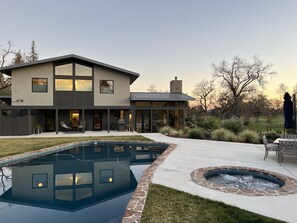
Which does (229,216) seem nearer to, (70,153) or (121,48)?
(70,153)

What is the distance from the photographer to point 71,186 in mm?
6172

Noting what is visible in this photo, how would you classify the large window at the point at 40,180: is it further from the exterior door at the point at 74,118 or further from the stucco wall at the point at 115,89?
the exterior door at the point at 74,118

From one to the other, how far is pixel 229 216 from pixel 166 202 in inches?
49.5

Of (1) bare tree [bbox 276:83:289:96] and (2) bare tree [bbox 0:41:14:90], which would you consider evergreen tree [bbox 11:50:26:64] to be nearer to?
(2) bare tree [bbox 0:41:14:90]

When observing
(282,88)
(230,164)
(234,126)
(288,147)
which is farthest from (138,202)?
(282,88)

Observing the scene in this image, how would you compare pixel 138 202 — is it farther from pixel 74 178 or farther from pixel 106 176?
pixel 74 178

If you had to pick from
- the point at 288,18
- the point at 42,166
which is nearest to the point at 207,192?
the point at 42,166

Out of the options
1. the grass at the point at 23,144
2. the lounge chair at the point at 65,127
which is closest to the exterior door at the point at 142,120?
the lounge chair at the point at 65,127

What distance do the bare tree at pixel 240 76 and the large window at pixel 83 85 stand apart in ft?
83.3

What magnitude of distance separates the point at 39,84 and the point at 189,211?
60.1ft

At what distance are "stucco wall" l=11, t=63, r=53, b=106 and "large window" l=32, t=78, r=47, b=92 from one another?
27 cm

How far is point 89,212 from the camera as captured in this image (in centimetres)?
452

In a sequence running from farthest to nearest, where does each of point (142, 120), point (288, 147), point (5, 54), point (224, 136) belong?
point (5, 54), point (142, 120), point (224, 136), point (288, 147)

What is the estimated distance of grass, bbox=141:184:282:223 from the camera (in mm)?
3549
